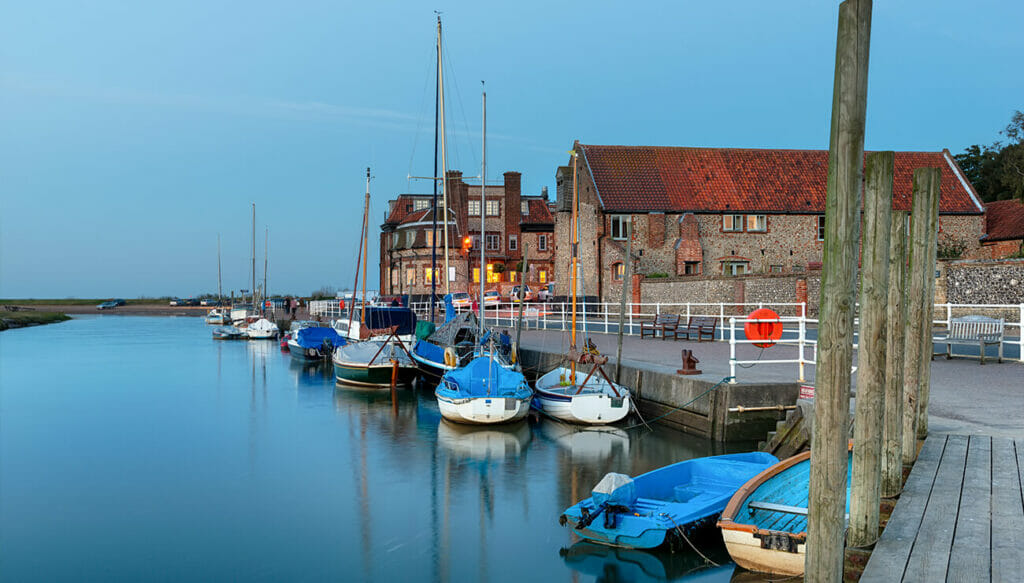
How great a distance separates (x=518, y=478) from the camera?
14180 mm

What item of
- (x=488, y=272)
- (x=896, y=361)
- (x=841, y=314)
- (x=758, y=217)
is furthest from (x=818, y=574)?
(x=488, y=272)

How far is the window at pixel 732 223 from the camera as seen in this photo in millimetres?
42938

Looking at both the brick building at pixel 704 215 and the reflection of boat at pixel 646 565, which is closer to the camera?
the reflection of boat at pixel 646 565

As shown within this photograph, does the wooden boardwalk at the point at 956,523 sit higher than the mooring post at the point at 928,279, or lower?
lower

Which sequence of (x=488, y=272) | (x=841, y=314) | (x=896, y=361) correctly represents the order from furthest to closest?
(x=488, y=272)
(x=896, y=361)
(x=841, y=314)

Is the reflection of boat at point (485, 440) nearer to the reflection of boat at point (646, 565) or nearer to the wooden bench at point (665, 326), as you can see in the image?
the reflection of boat at point (646, 565)

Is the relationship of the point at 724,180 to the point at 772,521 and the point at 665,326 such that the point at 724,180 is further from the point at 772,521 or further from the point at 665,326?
the point at 772,521

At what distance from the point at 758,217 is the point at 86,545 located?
3796 cm

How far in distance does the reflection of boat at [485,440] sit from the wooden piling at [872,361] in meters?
10.7

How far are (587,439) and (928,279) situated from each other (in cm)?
954

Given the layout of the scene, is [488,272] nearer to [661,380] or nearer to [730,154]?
[730,154]

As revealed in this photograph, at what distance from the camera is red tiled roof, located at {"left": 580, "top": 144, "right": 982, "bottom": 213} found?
42.9m

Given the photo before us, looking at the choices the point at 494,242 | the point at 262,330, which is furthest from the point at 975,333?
the point at 262,330

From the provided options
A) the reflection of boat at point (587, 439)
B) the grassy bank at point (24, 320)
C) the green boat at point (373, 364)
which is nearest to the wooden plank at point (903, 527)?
the reflection of boat at point (587, 439)
